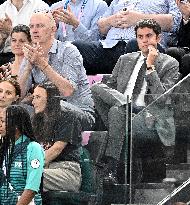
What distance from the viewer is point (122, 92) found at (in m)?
7.04

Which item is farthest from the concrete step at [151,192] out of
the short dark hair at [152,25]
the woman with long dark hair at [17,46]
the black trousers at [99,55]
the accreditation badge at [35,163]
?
the black trousers at [99,55]

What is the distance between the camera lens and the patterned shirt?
707 cm

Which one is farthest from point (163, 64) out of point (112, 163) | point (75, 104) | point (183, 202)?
point (183, 202)

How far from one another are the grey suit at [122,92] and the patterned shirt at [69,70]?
0.24 m

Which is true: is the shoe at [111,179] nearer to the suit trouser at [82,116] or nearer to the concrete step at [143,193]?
the concrete step at [143,193]

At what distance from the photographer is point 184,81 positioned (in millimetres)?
5945

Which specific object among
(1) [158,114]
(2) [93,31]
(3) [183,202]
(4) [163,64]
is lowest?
(3) [183,202]

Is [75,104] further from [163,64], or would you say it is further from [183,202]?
[183,202]

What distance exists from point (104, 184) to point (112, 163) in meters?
0.17

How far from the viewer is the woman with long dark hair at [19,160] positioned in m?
5.65

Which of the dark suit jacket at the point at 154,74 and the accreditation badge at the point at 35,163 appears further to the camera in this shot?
the dark suit jacket at the point at 154,74

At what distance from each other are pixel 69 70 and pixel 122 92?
0.53 m

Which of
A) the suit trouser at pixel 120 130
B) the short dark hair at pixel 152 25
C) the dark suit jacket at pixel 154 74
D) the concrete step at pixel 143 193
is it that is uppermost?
the short dark hair at pixel 152 25

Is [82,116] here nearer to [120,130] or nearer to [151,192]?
[120,130]
